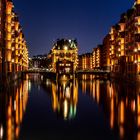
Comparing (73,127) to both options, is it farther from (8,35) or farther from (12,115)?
(8,35)

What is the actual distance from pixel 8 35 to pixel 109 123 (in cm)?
8364

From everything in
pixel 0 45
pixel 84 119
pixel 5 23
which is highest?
pixel 5 23

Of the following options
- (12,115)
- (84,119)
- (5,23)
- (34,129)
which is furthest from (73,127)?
(5,23)

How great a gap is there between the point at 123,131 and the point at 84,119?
900 cm

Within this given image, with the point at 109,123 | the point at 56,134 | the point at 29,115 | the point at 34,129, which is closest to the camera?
the point at 56,134

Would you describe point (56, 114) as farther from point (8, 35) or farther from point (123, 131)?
point (8, 35)

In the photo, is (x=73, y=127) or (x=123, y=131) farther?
(x=73, y=127)

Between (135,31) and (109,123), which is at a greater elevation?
(135,31)

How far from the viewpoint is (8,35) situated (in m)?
113

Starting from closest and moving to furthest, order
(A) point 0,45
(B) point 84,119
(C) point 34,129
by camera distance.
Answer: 1. (C) point 34,129
2. (B) point 84,119
3. (A) point 0,45

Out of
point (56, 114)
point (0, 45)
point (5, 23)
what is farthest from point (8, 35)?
point (56, 114)

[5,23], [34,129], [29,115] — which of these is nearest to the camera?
[34,129]

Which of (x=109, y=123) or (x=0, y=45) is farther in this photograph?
(x=0, y=45)

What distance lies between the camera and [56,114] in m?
40.2
